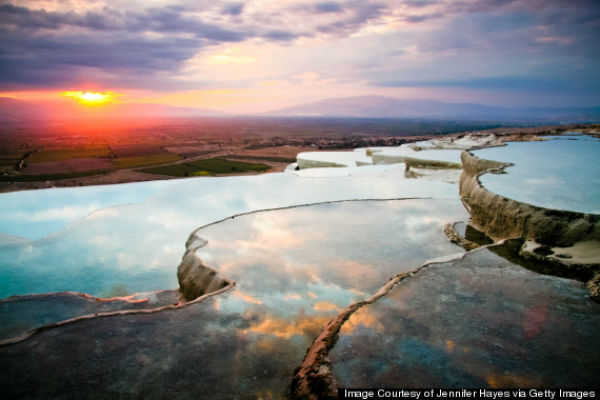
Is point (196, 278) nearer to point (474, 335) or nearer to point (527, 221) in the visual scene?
point (474, 335)

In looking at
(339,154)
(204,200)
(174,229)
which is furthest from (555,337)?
(339,154)

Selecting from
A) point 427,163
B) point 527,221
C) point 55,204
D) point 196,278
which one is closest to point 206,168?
point 55,204

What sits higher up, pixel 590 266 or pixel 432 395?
pixel 590 266

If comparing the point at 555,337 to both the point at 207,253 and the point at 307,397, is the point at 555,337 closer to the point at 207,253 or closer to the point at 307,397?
the point at 307,397

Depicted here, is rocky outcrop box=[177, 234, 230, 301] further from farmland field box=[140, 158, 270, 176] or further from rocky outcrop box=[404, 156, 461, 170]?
farmland field box=[140, 158, 270, 176]

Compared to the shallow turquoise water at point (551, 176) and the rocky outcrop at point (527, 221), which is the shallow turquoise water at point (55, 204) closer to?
the rocky outcrop at point (527, 221)

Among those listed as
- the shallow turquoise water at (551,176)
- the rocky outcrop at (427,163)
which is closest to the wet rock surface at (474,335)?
the shallow turquoise water at (551,176)
